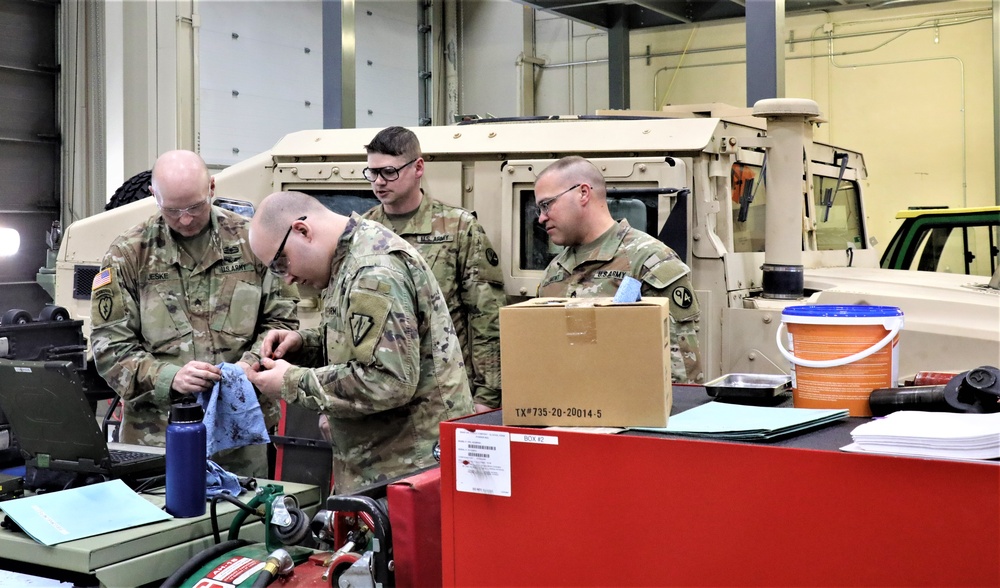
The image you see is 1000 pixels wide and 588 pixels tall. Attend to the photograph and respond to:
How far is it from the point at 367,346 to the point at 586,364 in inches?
31.9

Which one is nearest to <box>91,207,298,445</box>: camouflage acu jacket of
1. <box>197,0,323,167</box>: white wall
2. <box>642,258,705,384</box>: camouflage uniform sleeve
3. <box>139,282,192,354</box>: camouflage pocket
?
<box>139,282,192,354</box>: camouflage pocket

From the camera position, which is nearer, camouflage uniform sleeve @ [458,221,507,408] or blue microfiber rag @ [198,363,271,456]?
blue microfiber rag @ [198,363,271,456]

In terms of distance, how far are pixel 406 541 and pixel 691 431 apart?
530 mm

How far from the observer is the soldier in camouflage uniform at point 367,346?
2271 millimetres

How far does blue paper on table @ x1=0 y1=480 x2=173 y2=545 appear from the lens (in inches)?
77.0

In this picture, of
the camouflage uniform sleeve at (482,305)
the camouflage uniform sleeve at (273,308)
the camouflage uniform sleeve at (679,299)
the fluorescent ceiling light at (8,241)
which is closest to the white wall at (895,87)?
the camouflage uniform sleeve at (482,305)

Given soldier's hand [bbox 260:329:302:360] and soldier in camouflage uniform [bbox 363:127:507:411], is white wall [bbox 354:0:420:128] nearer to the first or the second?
soldier in camouflage uniform [bbox 363:127:507:411]

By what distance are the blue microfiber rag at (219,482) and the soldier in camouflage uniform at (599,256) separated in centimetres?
121

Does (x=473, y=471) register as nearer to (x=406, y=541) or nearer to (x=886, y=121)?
(x=406, y=541)

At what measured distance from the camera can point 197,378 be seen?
257 centimetres

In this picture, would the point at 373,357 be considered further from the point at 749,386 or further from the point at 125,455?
the point at 749,386

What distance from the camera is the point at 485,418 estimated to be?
1.67 meters

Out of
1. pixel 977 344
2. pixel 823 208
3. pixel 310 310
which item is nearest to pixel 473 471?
pixel 977 344

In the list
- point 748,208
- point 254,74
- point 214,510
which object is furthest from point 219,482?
point 254,74
